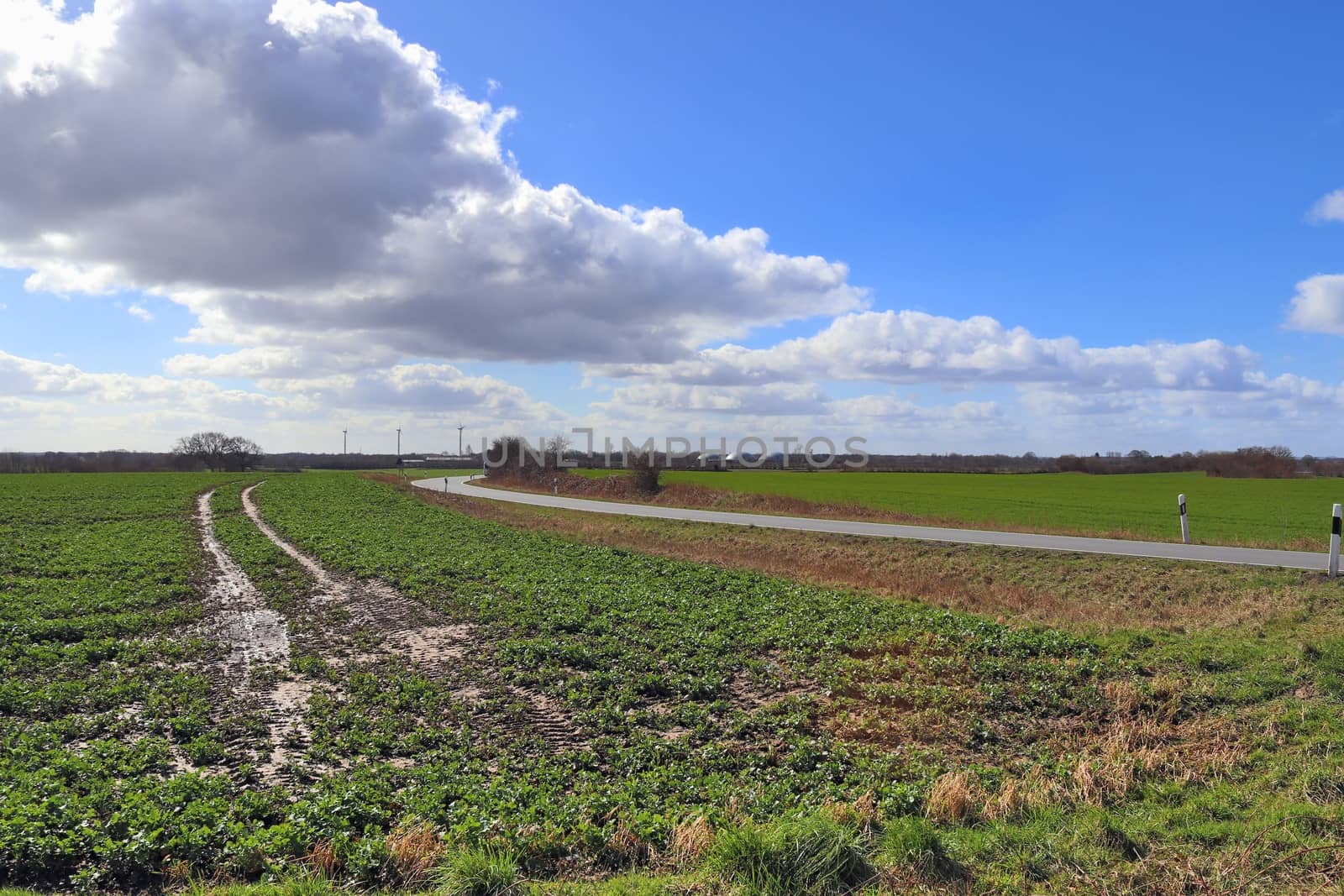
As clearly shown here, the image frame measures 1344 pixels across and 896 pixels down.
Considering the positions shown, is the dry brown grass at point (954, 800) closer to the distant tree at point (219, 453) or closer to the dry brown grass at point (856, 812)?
the dry brown grass at point (856, 812)

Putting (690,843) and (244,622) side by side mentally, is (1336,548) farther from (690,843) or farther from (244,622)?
(244,622)

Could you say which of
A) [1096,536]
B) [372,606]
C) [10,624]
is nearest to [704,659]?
[372,606]

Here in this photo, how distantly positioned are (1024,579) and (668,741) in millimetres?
14050

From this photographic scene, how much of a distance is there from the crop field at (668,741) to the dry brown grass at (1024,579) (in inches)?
8.7

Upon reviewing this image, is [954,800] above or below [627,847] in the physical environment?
above

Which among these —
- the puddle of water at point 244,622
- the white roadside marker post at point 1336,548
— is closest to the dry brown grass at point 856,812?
the puddle of water at point 244,622

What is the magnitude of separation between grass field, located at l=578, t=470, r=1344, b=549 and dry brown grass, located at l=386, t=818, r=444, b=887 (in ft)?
78.2

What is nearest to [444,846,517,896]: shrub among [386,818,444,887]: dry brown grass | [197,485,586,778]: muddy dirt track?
[386,818,444,887]: dry brown grass

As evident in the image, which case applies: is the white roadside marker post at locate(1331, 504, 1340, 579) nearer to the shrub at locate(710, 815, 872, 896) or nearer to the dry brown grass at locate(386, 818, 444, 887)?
the shrub at locate(710, 815, 872, 896)

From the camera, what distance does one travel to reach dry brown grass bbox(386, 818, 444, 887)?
5.55m

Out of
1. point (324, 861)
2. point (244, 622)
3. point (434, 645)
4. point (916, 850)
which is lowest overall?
point (244, 622)

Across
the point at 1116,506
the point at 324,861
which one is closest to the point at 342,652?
the point at 324,861

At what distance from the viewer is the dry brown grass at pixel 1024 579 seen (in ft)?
47.4

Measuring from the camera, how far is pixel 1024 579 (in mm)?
19359
